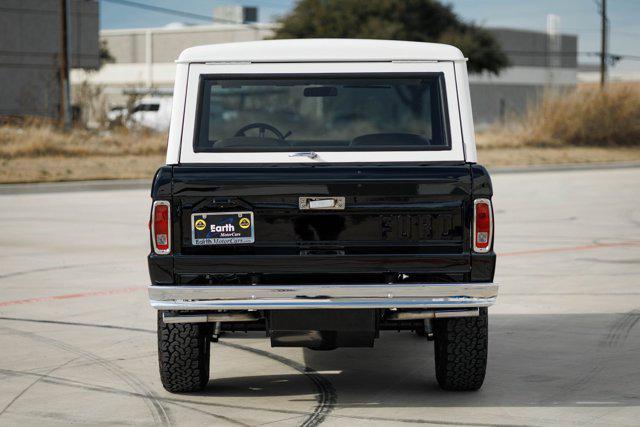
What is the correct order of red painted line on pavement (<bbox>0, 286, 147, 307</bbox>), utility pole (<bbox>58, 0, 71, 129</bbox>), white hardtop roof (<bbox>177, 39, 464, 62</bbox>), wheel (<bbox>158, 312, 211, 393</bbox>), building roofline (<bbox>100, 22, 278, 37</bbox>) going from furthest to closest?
building roofline (<bbox>100, 22, 278, 37</bbox>)
utility pole (<bbox>58, 0, 71, 129</bbox>)
red painted line on pavement (<bbox>0, 286, 147, 307</bbox>)
white hardtop roof (<bbox>177, 39, 464, 62</bbox>)
wheel (<bbox>158, 312, 211, 393</bbox>)

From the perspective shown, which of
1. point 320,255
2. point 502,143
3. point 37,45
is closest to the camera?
point 320,255

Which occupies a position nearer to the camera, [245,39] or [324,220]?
[324,220]

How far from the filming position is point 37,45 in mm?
46250

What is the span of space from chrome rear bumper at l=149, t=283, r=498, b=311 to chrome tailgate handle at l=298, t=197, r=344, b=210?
45 centimetres

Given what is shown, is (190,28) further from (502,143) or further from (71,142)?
(71,142)

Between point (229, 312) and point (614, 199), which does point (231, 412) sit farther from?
point (614, 199)

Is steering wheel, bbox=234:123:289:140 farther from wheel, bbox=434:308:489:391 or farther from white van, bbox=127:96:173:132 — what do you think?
white van, bbox=127:96:173:132

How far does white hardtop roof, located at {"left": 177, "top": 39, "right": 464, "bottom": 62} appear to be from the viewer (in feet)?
22.7

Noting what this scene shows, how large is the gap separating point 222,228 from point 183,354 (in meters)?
0.85

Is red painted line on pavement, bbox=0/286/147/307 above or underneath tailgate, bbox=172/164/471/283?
underneath

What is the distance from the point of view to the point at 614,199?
2127 centimetres

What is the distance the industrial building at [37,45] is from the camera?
45.6 m

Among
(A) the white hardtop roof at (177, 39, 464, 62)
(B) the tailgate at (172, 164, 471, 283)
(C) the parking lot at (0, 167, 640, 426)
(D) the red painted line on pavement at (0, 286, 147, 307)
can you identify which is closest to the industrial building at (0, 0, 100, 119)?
(C) the parking lot at (0, 167, 640, 426)

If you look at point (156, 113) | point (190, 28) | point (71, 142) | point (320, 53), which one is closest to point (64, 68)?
point (71, 142)
